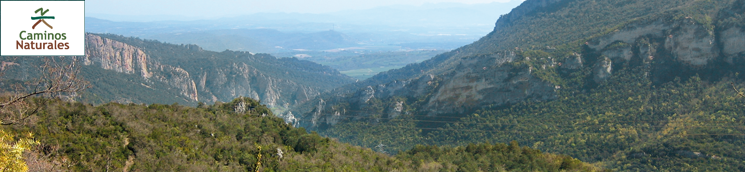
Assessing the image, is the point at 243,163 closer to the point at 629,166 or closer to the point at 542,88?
the point at 629,166

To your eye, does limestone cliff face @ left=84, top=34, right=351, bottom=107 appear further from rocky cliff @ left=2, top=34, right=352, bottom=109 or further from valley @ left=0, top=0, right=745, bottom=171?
valley @ left=0, top=0, right=745, bottom=171

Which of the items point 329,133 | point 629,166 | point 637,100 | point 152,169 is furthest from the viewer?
point 329,133

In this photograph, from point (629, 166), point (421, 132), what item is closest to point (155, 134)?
point (629, 166)

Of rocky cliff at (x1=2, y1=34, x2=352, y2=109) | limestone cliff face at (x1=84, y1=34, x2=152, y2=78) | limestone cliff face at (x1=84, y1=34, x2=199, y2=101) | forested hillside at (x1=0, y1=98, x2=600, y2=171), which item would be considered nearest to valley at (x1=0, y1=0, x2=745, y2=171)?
forested hillside at (x1=0, y1=98, x2=600, y2=171)

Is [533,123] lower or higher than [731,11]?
lower

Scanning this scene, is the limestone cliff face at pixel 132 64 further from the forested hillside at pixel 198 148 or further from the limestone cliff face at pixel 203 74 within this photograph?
the forested hillside at pixel 198 148

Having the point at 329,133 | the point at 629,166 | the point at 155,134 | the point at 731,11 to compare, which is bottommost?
the point at 329,133

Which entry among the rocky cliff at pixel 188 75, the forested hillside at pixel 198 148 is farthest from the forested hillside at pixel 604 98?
the rocky cliff at pixel 188 75
